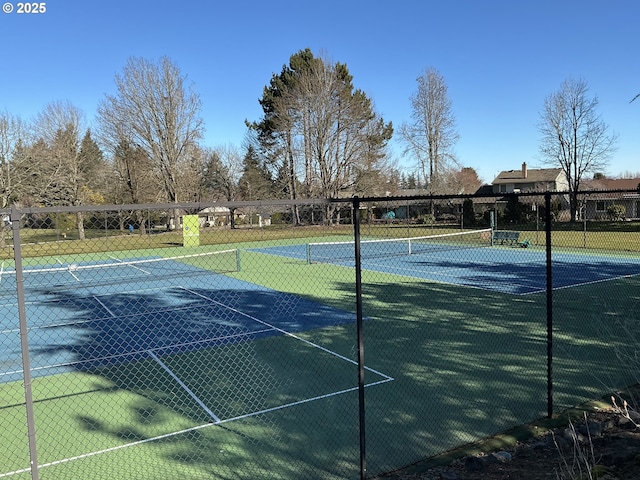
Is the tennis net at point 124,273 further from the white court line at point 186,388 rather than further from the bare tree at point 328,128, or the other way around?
the bare tree at point 328,128

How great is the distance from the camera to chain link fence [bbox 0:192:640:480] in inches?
201

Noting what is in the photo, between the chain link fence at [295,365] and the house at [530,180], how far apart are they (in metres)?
51.1

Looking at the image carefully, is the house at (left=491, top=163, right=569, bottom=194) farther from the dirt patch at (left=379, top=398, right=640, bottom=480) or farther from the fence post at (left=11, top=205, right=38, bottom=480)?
the fence post at (left=11, top=205, right=38, bottom=480)

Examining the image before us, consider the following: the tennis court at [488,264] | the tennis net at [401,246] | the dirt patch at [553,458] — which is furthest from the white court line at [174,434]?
the tennis net at [401,246]

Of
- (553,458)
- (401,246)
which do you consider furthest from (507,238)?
(553,458)

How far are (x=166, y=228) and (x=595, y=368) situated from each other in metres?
41.4

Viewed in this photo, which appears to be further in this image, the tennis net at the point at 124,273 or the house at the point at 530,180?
the house at the point at 530,180

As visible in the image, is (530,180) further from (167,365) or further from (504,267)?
(167,365)

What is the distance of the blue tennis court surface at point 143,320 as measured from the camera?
31.1 ft

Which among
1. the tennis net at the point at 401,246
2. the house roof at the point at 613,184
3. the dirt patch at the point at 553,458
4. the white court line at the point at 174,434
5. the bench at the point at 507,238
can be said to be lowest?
the white court line at the point at 174,434

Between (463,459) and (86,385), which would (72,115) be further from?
(463,459)

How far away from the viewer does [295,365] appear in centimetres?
819

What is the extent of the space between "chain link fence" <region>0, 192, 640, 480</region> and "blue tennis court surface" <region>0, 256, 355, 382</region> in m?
0.08

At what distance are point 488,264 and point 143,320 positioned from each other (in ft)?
47.5
